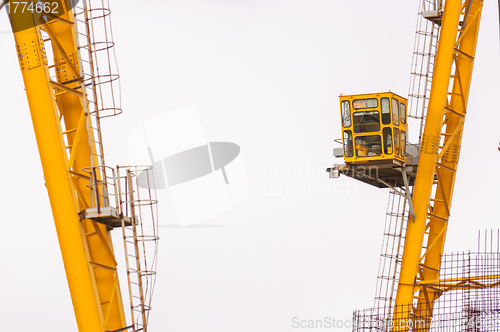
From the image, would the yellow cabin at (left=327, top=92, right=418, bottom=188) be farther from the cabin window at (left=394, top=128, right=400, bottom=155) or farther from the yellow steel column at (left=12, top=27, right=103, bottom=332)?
the yellow steel column at (left=12, top=27, right=103, bottom=332)

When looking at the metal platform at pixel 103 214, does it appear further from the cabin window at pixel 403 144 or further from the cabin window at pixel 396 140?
the cabin window at pixel 403 144

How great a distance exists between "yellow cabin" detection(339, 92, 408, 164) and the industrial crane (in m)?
0.03

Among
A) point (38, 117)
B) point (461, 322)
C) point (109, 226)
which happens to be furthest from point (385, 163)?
point (38, 117)

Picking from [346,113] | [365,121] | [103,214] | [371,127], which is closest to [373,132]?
[371,127]

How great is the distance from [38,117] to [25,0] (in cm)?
312

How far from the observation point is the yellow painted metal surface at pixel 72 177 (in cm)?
2153

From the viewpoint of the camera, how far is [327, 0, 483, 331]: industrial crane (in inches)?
1120

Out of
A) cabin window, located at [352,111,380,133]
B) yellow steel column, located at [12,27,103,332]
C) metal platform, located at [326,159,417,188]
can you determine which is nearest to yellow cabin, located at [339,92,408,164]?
cabin window, located at [352,111,380,133]

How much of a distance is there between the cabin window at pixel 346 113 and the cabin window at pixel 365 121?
204mm

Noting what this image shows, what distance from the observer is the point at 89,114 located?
2269 cm

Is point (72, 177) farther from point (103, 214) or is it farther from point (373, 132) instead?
point (373, 132)

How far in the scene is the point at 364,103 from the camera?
28.5 m

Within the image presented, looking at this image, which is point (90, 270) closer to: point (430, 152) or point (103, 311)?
point (103, 311)

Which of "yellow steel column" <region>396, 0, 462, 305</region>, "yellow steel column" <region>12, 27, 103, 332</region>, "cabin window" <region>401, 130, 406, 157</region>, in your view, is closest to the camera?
"yellow steel column" <region>12, 27, 103, 332</region>
